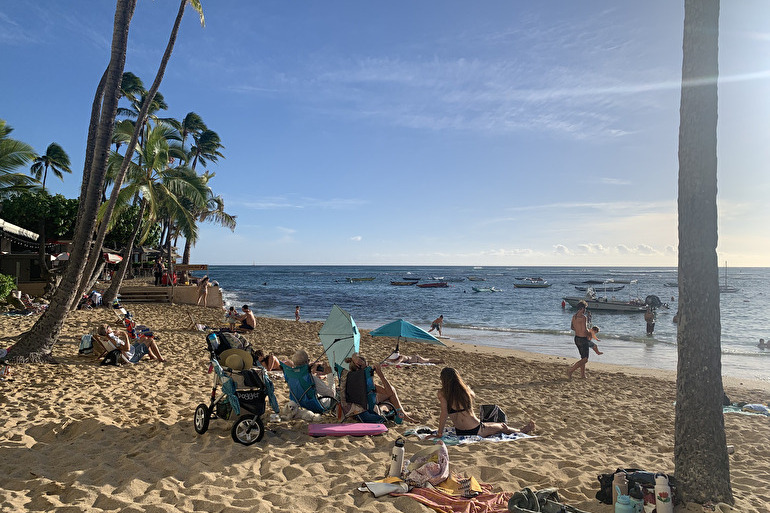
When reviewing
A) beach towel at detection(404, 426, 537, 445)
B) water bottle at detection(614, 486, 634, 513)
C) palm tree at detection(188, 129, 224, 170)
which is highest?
palm tree at detection(188, 129, 224, 170)

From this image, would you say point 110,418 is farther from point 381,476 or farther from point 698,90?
point 698,90

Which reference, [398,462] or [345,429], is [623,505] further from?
[345,429]

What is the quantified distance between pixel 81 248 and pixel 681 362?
9250mm

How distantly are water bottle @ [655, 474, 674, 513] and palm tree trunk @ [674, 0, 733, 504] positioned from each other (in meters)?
0.31

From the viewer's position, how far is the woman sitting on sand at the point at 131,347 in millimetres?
8938

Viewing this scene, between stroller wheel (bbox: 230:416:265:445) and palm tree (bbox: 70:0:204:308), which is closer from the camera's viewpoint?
stroller wheel (bbox: 230:416:265:445)

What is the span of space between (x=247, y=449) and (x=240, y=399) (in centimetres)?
55

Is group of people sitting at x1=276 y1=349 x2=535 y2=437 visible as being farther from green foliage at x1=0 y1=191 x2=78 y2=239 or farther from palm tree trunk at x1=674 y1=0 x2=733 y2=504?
green foliage at x1=0 y1=191 x2=78 y2=239

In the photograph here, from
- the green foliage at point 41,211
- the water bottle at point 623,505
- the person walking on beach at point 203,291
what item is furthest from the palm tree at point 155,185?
the water bottle at point 623,505

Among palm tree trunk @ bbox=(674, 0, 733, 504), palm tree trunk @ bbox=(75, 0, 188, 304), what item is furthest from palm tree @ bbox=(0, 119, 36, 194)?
palm tree trunk @ bbox=(674, 0, 733, 504)

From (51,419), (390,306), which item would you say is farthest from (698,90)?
(390,306)

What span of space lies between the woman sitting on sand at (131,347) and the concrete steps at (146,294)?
13697mm

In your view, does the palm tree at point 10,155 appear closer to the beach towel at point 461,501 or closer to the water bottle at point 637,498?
the beach towel at point 461,501

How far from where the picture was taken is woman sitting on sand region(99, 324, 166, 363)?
894 cm
